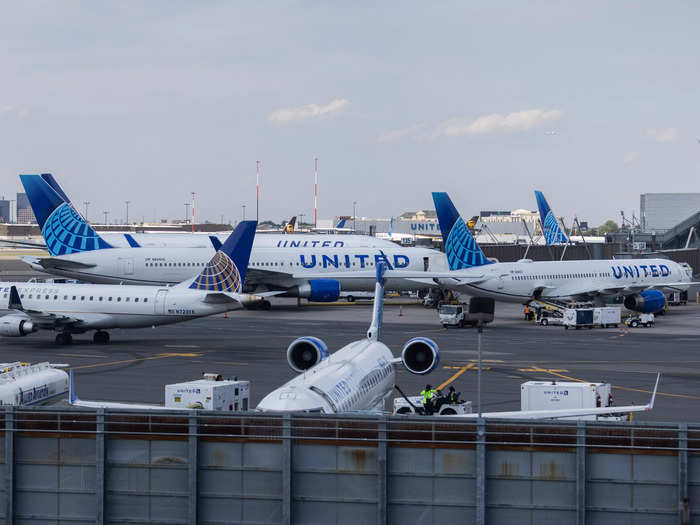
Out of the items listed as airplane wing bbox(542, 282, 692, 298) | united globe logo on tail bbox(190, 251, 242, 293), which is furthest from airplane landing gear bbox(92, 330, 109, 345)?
airplane wing bbox(542, 282, 692, 298)

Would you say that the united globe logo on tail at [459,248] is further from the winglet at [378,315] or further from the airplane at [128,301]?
the winglet at [378,315]

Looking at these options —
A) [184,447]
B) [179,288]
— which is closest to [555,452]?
[184,447]

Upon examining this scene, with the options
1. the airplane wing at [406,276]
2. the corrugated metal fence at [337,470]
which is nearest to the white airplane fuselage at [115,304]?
the airplane wing at [406,276]

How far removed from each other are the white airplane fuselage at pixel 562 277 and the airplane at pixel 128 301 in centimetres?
2048

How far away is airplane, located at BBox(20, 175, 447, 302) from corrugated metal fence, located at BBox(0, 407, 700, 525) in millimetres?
55113

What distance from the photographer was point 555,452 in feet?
55.5

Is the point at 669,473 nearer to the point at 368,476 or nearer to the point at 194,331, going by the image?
the point at 368,476

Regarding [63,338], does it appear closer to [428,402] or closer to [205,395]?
[205,395]

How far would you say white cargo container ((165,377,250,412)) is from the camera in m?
30.4

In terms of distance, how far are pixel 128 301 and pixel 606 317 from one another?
3587 centimetres

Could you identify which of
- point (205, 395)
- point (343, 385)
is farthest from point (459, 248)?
point (343, 385)

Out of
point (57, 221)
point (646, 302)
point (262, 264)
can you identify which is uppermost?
point (57, 221)

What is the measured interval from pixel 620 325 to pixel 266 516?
56.8 m

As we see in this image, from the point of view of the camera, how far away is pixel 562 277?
240 ft
